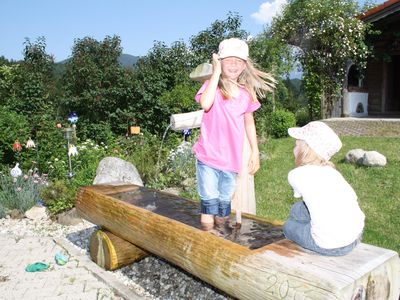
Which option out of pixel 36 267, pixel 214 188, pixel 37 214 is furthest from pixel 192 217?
pixel 37 214

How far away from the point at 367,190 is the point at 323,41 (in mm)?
8191

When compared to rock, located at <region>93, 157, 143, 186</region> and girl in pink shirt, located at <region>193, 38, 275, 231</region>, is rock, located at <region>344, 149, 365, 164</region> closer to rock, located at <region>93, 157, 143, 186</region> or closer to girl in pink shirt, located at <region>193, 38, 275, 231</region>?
rock, located at <region>93, 157, 143, 186</region>

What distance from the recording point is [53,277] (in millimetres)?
4066

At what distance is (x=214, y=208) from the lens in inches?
128

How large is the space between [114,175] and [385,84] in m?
11.7

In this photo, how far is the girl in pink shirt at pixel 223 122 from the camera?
121 inches

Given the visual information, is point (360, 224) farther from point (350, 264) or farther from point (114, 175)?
point (114, 175)

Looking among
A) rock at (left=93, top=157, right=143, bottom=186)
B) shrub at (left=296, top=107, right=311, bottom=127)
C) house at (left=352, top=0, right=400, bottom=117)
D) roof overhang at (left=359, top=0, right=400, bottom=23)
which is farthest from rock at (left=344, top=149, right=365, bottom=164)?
shrub at (left=296, top=107, right=311, bottom=127)

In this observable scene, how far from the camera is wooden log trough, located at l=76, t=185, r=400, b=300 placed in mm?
2094

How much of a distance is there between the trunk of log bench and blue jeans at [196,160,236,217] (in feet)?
4.21

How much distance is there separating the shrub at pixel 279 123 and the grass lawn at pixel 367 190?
281 centimetres

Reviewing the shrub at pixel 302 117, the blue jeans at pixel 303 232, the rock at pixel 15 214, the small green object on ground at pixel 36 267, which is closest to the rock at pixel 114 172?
the rock at pixel 15 214

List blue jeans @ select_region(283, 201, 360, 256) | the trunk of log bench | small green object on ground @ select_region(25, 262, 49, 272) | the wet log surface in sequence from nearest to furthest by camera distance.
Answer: blue jeans @ select_region(283, 201, 360, 256)
the wet log surface
the trunk of log bench
small green object on ground @ select_region(25, 262, 49, 272)

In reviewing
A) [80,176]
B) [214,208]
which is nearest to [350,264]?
[214,208]
